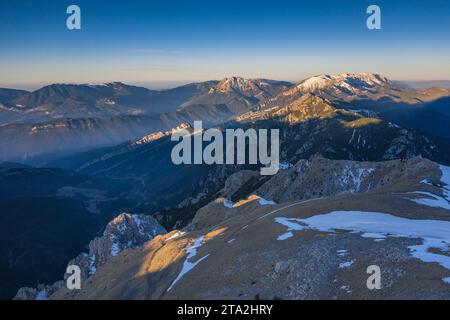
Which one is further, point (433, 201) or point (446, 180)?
point (446, 180)

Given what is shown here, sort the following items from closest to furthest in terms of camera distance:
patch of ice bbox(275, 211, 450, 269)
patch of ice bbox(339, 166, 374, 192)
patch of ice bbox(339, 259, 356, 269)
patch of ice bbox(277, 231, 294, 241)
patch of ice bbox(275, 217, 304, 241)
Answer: patch of ice bbox(339, 259, 356, 269) < patch of ice bbox(275, 211, 450, 269) < patch of ice bbox(277, 231, 294, 241) < patch of ice bbox(275, 217, 304, 241) < patch of ice bbox(339, 166, 374, 192)

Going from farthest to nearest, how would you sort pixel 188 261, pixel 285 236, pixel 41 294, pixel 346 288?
1. pixel 41 294
2. pixel 188 261
3. pixel 285 236
4. pixel 346 288

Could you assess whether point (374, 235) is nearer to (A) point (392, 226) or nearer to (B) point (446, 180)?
(A) point (392, 226)

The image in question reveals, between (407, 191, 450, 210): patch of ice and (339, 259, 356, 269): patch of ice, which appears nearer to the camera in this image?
(339, 259, 356, 269): patch of ice

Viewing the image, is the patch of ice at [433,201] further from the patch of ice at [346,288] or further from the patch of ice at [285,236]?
the patch of ice at [346,288]

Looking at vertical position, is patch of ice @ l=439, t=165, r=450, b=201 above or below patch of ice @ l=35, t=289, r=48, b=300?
above

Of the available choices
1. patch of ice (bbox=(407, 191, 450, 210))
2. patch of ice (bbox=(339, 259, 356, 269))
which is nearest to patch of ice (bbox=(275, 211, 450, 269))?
patch of ice (bbox=(339, 259, 356, 269))

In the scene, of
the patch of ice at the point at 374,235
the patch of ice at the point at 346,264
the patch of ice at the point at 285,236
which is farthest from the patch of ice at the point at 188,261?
the patch of ice at the point at 374,235

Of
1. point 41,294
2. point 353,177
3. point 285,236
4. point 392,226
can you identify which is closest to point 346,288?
point 285,236

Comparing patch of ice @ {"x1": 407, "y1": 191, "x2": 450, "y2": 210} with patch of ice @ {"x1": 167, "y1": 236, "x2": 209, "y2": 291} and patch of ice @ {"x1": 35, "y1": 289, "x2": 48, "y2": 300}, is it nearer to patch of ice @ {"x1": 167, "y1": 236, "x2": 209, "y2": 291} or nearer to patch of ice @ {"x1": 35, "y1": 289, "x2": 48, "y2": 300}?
patch of ice @ {"x1": 167, "y1": 236, "x2": 209, "y2": 291}
